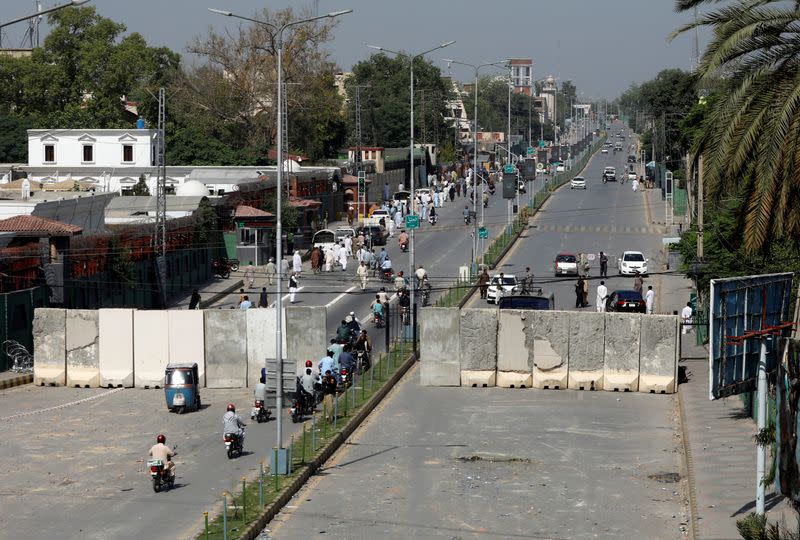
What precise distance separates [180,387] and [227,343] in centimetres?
371

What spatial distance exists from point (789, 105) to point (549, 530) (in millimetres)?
8170

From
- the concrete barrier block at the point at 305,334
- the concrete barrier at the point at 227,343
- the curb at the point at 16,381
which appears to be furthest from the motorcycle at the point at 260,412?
the curb at the point at 16,381

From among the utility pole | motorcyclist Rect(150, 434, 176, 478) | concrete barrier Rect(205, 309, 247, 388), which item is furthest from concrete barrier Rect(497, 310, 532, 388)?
the utility pole

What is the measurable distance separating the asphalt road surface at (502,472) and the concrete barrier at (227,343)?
4283 millimetres

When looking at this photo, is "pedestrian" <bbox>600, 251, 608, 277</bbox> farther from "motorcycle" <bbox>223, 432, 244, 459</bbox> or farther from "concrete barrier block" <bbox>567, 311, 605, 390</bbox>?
"motorcycle" <bbox>223, 432, 244, 459</bbox>

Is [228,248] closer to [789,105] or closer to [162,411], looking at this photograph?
[162,411]

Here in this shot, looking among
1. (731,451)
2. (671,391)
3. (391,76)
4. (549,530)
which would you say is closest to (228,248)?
(671,391)

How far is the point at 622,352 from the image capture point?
34.3 metres

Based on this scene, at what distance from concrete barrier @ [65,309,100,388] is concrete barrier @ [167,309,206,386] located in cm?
206

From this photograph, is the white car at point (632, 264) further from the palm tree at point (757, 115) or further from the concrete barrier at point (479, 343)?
the palm tree at point (757, 115)

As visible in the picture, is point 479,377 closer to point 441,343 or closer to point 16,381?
point 441,343

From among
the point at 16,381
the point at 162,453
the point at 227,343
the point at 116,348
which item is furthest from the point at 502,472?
the point at 16,381

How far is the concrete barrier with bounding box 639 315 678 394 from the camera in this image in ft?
112

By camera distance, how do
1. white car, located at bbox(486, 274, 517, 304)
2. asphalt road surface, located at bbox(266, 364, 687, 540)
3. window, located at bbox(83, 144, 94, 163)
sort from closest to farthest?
asphalt road surface, located at bbox(266, 364, 687, 540)
white car, located at bbox(486, 274, 517, 304)
window, located at bbox(83, 144, 94, 163)
